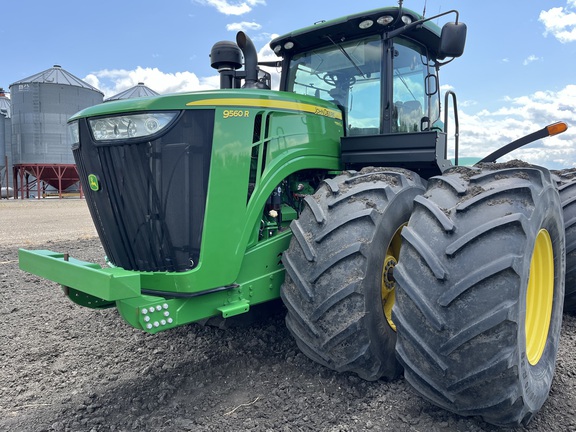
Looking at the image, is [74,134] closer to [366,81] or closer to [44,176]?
[366,81]

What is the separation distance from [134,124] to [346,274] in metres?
1.51

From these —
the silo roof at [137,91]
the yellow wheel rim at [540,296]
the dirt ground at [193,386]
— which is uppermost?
the silo roof at [137,91]

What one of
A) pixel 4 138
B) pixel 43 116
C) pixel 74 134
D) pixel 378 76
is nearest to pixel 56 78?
pixel 43 116

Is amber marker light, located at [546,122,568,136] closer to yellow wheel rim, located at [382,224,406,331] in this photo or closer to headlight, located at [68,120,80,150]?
yellow wheel rim, located at [382,224,406,331]

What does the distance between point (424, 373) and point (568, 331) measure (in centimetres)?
219

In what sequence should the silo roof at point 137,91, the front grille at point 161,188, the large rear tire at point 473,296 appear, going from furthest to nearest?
the silo roof at point 137,91, the front grille at point 161,188, the large rear tire at point 473,296

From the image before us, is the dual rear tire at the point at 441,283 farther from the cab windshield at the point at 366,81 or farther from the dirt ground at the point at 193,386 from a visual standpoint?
the cab windshield at the point at 366,81

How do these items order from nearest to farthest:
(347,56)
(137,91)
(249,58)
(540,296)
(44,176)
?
(540,296) < (249,58) < (347,56) < (137,91) < (44,176)

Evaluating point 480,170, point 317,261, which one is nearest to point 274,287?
point 317,261

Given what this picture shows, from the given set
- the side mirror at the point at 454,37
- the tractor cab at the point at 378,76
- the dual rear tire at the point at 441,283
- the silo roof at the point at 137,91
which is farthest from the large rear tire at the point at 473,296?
the silo roof at the point at 137,91

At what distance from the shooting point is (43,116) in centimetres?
2927

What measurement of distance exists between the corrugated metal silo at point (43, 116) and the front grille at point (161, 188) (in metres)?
29.0

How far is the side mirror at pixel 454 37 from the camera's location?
3334mm

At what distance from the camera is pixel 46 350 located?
153 inches
